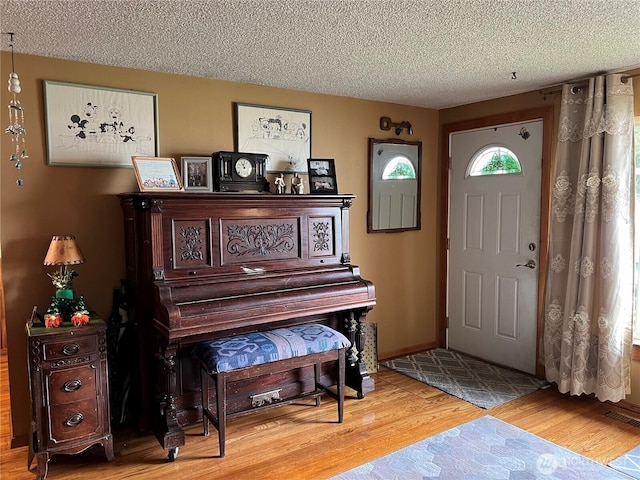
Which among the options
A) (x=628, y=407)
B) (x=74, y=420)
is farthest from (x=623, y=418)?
(x=74, y=420)

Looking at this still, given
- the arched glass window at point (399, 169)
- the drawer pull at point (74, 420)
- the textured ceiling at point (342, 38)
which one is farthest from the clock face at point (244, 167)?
the drawer pull at point (74, 420)

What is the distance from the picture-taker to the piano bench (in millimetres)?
2854

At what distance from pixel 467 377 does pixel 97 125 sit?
330 cm

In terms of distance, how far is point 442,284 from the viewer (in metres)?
4.84

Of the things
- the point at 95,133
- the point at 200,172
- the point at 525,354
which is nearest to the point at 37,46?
the point at 95,133

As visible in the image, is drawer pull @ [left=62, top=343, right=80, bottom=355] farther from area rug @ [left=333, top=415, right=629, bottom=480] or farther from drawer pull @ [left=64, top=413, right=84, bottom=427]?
area rug @ [left=333, top=415, right=629, bottom=480]

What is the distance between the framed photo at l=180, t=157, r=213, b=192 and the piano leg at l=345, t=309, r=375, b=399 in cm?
137

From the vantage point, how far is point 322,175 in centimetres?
378

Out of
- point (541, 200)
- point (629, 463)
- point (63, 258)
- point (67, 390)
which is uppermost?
point (541, 200)

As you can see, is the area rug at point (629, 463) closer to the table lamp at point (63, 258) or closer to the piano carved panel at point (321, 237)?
the piano carved panel at point (321, 237)

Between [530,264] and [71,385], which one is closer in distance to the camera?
[71,385]

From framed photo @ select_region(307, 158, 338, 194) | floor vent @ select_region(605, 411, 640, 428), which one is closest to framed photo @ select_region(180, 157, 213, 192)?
framed photo @ select_region(307, 158, 338, 194)

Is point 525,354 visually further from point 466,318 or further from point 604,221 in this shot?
point 604,221

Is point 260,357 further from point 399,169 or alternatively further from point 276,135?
point 399,169
